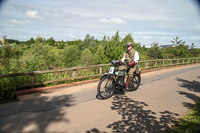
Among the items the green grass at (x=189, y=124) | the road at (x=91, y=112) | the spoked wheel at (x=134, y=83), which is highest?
the spoked wheel at (x=134, y=83)

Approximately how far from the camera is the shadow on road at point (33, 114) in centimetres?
372

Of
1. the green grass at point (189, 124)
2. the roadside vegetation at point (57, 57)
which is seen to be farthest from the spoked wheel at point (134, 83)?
the roadside vegetation at point (57, 57)

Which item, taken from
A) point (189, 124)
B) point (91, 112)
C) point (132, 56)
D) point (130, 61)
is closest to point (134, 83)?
point (130, 61)

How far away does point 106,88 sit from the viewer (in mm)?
6055

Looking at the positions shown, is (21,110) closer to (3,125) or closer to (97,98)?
(3,125)

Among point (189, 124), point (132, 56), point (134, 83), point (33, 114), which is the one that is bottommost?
point (189, 124)

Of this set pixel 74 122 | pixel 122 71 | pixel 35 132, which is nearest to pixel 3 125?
pixel 35 132

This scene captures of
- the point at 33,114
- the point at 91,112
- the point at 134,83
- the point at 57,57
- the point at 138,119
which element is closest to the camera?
the point at 138,119

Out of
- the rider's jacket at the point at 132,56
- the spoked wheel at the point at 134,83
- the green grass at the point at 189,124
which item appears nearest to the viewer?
the green grass at the point at 189,124

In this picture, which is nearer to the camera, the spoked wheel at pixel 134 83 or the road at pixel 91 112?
the road at pixel 91 112

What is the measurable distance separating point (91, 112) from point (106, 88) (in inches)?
59.1

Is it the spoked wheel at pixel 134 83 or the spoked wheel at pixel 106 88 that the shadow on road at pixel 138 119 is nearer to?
the spoked wheel at pixel 106 88

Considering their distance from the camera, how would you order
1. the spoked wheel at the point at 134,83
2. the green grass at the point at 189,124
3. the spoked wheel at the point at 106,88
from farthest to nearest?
the spoked wheel at the point at 134,83 < the spoked wheel at the point at 106,88 < the green grass at the point at 189,124

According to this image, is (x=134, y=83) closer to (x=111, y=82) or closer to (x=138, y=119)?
(x=111, y=82)
